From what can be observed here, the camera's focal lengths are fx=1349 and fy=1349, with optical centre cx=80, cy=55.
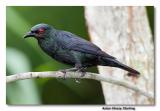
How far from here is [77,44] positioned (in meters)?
7.53

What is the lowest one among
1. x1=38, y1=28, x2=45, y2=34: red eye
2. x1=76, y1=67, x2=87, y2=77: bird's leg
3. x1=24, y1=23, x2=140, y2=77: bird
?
x1=76, y1=67, x2=87, y2=77: bird's leg

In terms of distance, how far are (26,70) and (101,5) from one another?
56 centimetres

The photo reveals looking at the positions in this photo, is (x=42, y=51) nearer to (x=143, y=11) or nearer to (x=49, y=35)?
(x=49, y=35)

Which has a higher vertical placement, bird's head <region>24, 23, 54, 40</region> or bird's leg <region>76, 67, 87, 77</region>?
bird's head <region>24, 23, 54, 40</region>

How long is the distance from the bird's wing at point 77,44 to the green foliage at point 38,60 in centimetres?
9

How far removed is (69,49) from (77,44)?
0.06m

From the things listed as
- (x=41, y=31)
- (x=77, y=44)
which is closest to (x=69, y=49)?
(x=77, y=44)

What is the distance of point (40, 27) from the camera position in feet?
24.7

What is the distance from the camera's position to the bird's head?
7.50 m

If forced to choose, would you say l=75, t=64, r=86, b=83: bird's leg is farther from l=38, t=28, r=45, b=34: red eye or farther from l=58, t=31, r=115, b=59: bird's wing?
l=38, t=28, r=45, b=34: red eye

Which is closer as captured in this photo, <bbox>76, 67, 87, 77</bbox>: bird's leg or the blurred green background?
<bbox>76, 67, 87, 77</bbox>: bird's leg

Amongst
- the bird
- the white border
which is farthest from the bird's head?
the white border
